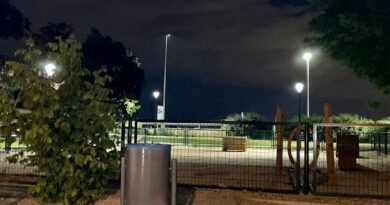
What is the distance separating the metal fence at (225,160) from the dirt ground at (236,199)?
1.57ft

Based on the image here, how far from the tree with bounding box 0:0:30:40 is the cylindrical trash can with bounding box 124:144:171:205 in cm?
1618

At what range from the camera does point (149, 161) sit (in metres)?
6.32

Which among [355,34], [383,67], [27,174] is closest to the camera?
[27,174]

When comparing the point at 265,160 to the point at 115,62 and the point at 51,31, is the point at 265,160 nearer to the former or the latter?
the point at 51,31

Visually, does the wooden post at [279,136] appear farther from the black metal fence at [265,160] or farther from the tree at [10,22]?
the tree at [10,22]

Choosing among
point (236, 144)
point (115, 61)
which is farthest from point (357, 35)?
point (115, 61)

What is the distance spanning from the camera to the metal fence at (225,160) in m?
10.7

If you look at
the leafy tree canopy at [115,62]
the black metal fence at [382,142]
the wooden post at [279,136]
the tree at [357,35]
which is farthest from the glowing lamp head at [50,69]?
the leafy tree canopy at [115,62]

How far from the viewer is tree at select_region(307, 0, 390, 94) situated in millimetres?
12938

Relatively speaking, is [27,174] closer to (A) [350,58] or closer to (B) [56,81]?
(B) [56,81]

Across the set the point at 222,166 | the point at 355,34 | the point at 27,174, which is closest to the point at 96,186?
the point at 27,174

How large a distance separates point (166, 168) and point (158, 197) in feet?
1.26

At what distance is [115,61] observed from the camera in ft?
184

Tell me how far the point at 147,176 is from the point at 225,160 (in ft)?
37.7
